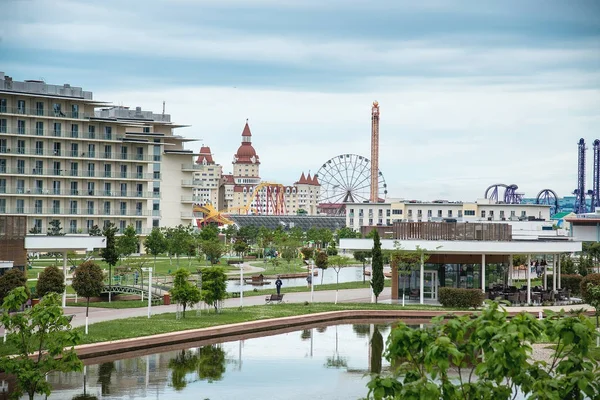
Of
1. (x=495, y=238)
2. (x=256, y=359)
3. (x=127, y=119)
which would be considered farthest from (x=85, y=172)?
(x=256, y=359)

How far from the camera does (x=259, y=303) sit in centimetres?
4825

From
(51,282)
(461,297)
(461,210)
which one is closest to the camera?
(51,282)

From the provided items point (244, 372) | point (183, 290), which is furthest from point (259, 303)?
point (244, 372)

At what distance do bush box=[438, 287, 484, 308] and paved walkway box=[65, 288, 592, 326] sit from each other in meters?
1.66

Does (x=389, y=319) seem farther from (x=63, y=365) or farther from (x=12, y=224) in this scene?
(x=63, y=365)

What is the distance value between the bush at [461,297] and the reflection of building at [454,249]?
2217 mm

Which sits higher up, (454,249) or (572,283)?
(454,249)

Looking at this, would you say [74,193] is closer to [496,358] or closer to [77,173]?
[77,173]

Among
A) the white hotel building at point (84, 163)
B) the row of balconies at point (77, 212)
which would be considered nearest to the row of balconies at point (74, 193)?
the white hotel building at point (84, 163)

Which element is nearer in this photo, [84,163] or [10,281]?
[10,281]

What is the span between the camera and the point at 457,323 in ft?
50.0

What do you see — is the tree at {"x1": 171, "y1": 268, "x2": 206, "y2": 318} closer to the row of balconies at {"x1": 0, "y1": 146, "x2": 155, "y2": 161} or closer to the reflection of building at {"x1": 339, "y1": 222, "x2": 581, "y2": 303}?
the reflection of building at {"x1": 339, "y1": 222, "x2": 581, "y2": 303}

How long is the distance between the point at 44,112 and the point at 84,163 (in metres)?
7.18

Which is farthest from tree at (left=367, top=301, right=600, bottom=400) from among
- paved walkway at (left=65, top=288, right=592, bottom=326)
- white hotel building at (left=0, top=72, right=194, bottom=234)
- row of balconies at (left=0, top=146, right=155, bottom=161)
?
row of balconies at (left=0, top=146, right=155, bottom=161)
